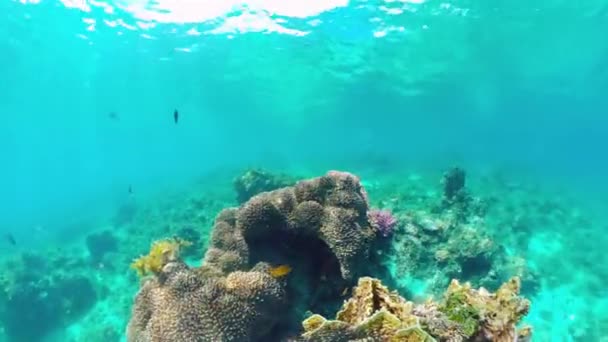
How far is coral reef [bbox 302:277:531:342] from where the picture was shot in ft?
9.80

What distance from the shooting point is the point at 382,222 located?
698 cm

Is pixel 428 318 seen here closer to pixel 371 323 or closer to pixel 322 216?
pixel 371 323

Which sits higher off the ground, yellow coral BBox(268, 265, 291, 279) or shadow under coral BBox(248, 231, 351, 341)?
yellow coral BBox(268, 265, 291, 279)

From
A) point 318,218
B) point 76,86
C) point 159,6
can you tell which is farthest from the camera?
point 76,86

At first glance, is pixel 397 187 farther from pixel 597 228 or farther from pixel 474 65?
pixel 474 65

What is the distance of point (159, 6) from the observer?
24828mm

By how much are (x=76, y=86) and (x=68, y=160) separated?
157m

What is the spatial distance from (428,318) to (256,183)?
1340cm

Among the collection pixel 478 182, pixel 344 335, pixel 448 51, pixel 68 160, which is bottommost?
pixel 68 160

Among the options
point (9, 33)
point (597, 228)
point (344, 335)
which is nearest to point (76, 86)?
point (9, 33)

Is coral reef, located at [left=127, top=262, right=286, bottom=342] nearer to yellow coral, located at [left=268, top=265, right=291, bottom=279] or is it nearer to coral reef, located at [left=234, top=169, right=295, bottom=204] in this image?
yellow coral, located at [left=268, top=265, right=291, bottom=279]

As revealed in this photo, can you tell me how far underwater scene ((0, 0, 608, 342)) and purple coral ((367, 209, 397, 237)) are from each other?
31 mm

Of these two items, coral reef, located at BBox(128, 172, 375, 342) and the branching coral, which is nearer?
the branching coral

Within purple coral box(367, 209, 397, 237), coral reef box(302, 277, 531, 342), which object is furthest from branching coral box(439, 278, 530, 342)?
purple coral box(367, 209, 397, 237)
